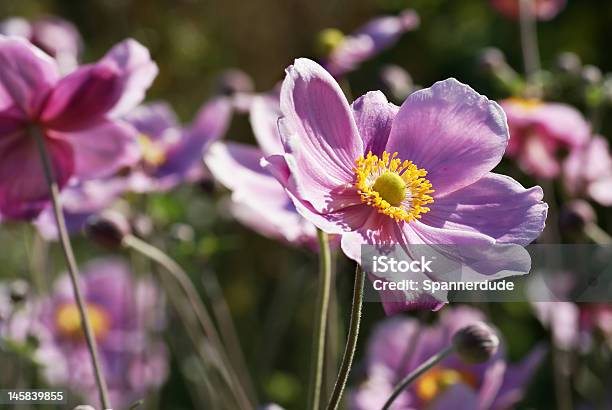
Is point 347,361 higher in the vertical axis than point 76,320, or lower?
higher

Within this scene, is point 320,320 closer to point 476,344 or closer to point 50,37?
point 476,344

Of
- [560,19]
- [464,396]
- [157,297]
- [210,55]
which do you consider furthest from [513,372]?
[210,55]

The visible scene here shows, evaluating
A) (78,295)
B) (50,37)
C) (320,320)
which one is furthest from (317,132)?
(50,37)

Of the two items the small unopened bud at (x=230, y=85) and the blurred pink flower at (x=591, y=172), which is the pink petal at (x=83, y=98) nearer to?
the small unopened bud at (x=230, y=85)

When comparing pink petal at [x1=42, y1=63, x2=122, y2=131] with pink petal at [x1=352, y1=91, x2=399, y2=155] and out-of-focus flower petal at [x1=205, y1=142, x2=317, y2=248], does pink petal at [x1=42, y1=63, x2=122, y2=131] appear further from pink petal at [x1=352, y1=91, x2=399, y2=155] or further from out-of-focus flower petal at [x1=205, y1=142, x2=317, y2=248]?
pink petal at [x1=352, y1=91, x2=399, y2=155]

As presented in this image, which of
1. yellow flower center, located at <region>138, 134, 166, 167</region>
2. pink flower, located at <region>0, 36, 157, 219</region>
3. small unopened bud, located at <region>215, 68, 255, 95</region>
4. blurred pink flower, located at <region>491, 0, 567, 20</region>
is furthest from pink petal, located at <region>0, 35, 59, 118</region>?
blurred pink flower, located at <region>491, 0, 567, 20</region>

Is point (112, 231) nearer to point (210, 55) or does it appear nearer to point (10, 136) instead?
point (10, 136)
